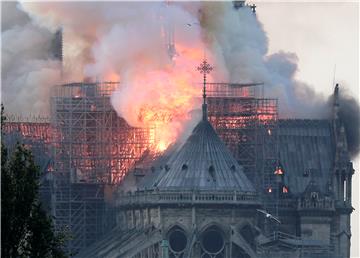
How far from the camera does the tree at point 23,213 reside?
4262 inches

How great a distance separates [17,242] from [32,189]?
221cm

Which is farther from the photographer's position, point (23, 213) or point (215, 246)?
point (215, 246)

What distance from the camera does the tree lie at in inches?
4262

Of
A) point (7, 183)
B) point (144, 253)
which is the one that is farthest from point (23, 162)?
point (144, 253)

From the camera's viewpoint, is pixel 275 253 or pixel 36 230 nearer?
pixel 36 230

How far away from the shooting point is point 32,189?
109062 millimetres

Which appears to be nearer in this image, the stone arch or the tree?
the tree

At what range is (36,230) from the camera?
109 meters

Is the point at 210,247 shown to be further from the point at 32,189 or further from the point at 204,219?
the point at 32,189

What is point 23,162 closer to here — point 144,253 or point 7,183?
point 7,183

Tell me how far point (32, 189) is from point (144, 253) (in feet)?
294

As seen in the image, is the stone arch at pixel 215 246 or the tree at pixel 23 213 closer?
the tree at pixel 23 213

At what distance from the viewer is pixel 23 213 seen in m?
109

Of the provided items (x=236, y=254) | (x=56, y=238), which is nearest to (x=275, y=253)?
(x=236, y=254)
